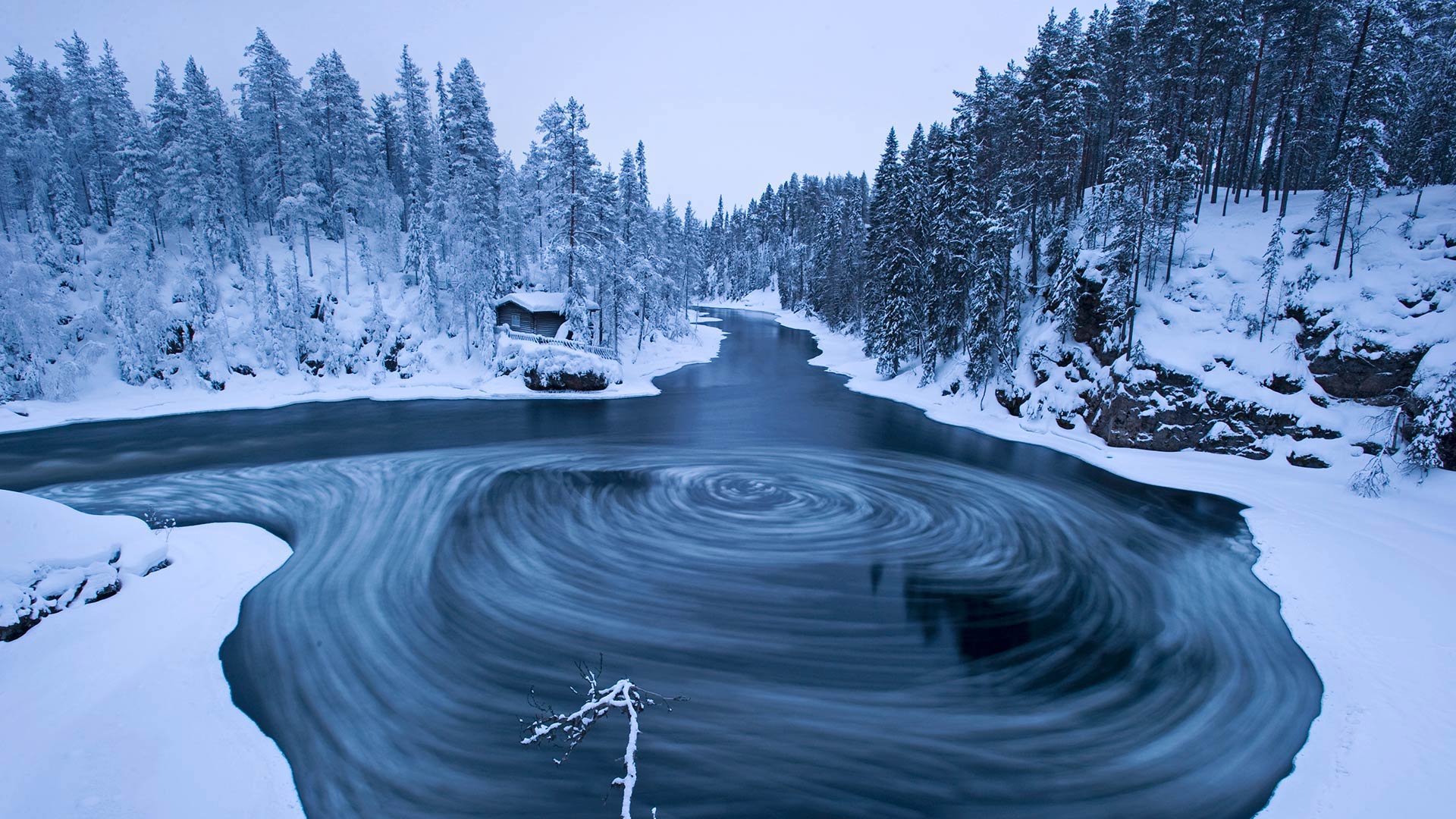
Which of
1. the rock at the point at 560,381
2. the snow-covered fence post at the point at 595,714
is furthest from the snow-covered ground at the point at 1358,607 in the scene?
the rock at the point at 560,381

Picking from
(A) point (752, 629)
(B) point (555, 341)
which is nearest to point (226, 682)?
(A) point (752, 629)

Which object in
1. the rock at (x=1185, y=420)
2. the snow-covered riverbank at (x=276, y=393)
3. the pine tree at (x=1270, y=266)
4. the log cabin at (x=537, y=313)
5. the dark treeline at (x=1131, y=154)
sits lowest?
the snow-covered riverbank at (x=276, y=393)

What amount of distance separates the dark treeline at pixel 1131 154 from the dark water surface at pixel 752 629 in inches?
515

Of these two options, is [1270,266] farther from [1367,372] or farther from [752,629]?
[752,629]

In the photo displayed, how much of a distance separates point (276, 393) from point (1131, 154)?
47973 mm

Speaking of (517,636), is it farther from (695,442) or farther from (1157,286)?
(1157,286)

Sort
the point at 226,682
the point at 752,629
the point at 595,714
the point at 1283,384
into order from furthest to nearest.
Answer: the point at 1283,384
the point at 752,629
the point at 226,682
the point at 595,714

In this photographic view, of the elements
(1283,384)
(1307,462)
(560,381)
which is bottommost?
(560,381)

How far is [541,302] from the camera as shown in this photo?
41906mm

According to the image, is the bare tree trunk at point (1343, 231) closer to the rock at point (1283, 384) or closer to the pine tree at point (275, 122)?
the rock at point (1283, 384)

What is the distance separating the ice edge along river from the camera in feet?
22.2

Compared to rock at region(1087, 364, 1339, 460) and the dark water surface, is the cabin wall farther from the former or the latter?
rock at region(1087, 364, 1339, 460)

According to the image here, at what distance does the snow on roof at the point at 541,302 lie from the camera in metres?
41.0

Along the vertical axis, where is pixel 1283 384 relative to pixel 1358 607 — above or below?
above
